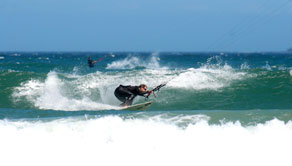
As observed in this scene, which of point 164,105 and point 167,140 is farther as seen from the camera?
point 164,105

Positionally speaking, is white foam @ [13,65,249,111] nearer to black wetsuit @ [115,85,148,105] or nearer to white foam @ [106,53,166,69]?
black wetsuit @ [115,85,148,105]

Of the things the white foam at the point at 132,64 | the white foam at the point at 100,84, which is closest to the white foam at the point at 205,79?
the white foam at the point at 100,84

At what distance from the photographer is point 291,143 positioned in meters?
9.39

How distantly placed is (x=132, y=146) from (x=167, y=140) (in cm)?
78

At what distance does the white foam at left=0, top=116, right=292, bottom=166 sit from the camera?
8.90 meters

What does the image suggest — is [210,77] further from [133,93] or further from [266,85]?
[133,93]

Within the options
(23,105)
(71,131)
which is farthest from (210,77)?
(71,131)

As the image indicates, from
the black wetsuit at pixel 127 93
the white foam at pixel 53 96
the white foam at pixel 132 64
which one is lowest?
the white foam at pixel 132 64

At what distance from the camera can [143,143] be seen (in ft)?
30.9

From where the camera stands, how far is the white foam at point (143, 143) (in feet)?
29.2

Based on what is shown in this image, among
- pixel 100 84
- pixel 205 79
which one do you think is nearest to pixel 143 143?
pixel 205 79

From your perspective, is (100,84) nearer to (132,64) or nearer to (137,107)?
(137,107)

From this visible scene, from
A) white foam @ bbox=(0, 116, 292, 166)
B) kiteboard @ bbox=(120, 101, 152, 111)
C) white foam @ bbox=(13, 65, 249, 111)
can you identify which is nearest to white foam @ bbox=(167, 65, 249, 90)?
white foam @ bbox=(13, 65, 249, 111)

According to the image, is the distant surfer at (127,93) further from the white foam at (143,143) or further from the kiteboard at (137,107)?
the white foam at (143,143)
